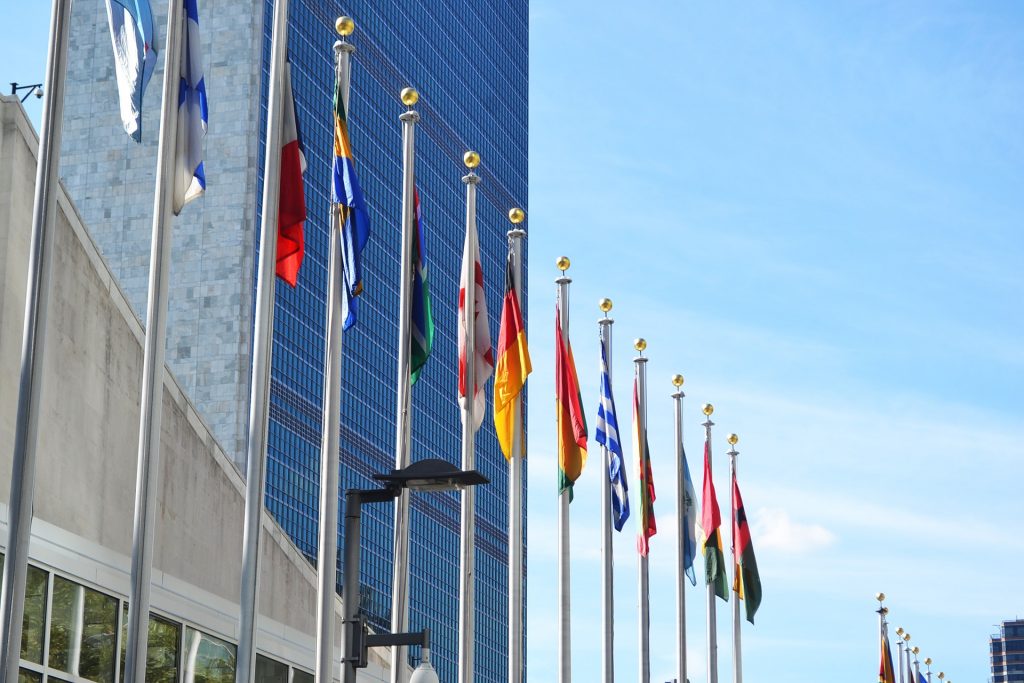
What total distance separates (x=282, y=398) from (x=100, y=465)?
9988 cm

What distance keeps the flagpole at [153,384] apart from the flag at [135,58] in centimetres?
35

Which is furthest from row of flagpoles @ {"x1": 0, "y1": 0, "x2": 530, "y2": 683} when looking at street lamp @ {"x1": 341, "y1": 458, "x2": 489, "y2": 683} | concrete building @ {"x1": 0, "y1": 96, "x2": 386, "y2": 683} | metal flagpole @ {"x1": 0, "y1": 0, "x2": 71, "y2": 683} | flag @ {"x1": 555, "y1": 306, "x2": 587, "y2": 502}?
concrete building @ {"x1": 0, "y1": 96, "x2": 386, "y2": 683}

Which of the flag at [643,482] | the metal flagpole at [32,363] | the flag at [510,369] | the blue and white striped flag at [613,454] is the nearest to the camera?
the metal flagpole at [32,363]

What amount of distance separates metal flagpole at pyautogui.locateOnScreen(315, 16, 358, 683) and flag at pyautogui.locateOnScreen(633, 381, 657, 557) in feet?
37.3

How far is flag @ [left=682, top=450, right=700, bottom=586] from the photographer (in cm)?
4003

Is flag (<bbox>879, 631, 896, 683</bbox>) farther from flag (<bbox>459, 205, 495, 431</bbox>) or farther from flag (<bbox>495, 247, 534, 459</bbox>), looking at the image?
flag (<bbox>459, 205, 495, 431</bbox>)

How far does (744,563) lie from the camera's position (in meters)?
43.2

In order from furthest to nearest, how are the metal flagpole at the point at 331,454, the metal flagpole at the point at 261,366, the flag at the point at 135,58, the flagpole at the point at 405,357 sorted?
the flagpole at the point at 405,357, the metal flagpole at the point at 331,454, the metal flagpole at the point at 261,366, the flag at the point at 135,58

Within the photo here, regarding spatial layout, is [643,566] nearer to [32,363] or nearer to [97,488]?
[97,488]

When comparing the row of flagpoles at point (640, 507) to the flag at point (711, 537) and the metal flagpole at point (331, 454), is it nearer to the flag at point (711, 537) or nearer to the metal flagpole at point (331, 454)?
the flag at point (711, 537)

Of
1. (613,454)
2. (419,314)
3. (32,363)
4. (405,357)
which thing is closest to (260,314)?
(32,363)

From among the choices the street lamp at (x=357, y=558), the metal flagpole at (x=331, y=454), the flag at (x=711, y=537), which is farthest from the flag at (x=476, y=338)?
the street lamp at (x=357, y=558)

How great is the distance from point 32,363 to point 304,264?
358 feet

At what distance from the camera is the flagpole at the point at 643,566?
38062 mm
